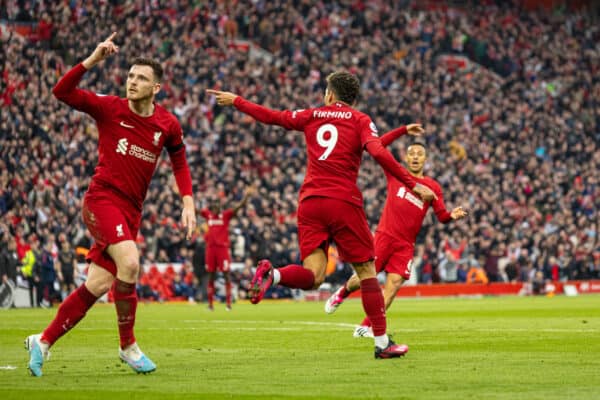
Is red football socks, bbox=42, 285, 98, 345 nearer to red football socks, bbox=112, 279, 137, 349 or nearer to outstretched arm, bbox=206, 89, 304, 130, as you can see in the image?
red football socks, bbox=112, 279, 137, 349

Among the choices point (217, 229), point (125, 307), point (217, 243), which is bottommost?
point (217, 243)

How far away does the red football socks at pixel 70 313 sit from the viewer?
31.3 ft

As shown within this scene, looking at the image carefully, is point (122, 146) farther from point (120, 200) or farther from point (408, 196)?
point (408, 196)

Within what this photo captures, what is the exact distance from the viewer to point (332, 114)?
10898mm

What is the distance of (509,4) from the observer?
173 feet

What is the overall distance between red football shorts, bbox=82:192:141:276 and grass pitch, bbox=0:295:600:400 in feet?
3.20

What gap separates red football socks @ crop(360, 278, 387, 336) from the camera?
10.9 meters

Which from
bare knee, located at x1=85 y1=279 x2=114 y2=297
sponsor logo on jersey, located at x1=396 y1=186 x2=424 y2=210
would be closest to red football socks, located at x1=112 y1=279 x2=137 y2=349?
bare knee, located at x1=85 y1=279 x2=114 y2=297

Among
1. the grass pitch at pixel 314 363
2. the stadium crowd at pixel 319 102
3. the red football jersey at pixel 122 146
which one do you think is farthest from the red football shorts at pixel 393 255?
the stadium crowd at pixel 319 102

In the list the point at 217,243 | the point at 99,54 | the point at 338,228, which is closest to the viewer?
the point at 99,54

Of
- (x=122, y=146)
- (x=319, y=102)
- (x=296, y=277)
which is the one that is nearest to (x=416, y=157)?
(x=296, y=277)

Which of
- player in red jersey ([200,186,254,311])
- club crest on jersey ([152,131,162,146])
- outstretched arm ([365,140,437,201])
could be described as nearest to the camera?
club crest on jersey ([152,131,162,146])

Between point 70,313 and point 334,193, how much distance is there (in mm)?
2778

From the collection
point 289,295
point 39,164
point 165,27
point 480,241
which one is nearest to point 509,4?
point 480,241
